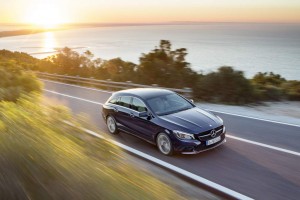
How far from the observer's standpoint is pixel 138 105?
1074cm

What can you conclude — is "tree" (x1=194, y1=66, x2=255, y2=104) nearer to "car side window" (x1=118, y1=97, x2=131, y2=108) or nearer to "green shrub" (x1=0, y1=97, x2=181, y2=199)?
"car side window" (x1=118, y1=97, x2=131, y2=108)

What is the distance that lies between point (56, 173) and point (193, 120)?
686 centimetres

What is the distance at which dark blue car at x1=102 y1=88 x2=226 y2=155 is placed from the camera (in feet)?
30.4

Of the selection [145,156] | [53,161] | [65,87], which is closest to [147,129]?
[145,156]

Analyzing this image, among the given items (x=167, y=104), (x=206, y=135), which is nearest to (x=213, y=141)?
(x=206, y=135)

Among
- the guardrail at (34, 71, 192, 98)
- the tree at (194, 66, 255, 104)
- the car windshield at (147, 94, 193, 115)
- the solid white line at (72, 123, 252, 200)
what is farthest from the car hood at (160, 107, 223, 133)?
the tree at (194, 66, 255, 104)

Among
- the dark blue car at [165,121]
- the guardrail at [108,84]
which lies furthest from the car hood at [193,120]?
the guardrail at [108,84]

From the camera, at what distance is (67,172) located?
309 cm

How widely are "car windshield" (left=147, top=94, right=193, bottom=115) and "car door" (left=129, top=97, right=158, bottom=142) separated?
0.29 metres

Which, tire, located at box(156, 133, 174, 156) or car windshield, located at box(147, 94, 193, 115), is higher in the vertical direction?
car windshield, located at box(147, 94, 193, 115)

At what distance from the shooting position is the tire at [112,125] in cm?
1173

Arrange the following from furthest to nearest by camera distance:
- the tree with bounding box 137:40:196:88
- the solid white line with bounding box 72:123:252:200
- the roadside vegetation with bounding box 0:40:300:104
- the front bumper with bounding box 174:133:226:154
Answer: the tree with bounding box 137:40:196:88 < the roadside vegetation with bounding box 0:40:300:104 < the front bumper with bounding box 174:133:226:154 < the solid white line with bounding box 72:123:252:200

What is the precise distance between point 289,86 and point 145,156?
1598cm

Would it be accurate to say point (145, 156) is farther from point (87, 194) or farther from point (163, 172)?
point (87, 194)
